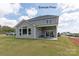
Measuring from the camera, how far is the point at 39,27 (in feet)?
32.2

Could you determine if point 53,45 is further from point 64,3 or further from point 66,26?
point 64,3

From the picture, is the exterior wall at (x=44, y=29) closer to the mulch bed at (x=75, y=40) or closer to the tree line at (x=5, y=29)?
the mulch bed at (x=75, y=40)

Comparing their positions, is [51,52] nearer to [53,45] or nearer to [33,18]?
[53,45]

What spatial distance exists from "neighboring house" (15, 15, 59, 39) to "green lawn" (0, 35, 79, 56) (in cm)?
25

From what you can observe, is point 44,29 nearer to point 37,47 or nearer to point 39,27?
point 39,27

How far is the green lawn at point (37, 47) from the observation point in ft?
30.1

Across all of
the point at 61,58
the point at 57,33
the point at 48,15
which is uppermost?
the point at 48,15

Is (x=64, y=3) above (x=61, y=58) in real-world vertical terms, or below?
above

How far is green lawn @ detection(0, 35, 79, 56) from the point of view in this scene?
9.19m

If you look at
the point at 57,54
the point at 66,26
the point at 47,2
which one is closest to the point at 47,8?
the point at 47,2

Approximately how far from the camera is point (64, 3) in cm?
901

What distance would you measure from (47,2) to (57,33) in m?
1.08

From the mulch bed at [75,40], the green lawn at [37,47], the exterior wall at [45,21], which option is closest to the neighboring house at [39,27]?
the exterior wall at [45,21]

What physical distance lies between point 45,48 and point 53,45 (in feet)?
0.92
